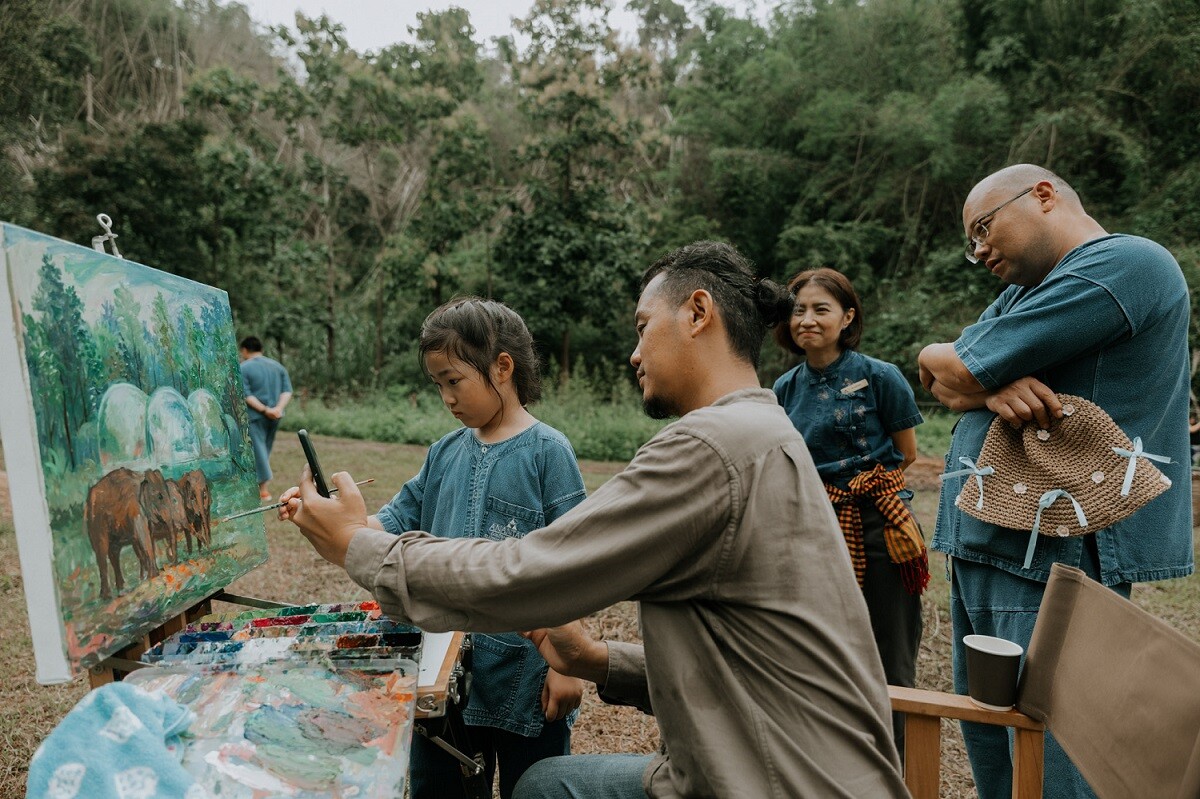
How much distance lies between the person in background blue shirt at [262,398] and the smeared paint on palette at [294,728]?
647 centimetres

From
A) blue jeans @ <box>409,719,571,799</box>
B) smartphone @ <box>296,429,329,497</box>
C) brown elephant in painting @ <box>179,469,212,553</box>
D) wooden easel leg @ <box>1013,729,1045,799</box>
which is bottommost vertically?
blue jeans @ <box>409,719,571,799</box>

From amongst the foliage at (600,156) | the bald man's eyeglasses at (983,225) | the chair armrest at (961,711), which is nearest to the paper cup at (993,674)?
the chair armrest at (961,711)

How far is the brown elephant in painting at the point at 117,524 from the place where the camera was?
1433 millimetres

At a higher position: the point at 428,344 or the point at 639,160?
the point at 639,160

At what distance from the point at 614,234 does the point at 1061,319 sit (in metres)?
12.8

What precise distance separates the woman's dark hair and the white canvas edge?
A: 1.13 m

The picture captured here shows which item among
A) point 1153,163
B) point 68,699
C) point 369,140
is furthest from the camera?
point 369,140

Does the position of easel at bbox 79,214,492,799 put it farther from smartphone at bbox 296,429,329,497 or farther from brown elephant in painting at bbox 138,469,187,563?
smartphone at bbox 296,429,329,497

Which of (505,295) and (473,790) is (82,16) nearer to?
(505,295)

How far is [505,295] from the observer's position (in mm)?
14852

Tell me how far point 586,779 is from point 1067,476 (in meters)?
1.28

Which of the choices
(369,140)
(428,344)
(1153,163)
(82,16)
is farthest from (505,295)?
(82,16)

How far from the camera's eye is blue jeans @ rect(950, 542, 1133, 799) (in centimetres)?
183

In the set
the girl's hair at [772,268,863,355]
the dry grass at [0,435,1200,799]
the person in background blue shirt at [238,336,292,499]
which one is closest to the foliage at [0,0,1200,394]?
the person in background blue shirt at [238,336,292,499]
